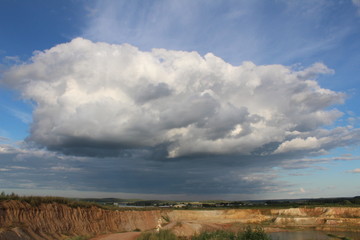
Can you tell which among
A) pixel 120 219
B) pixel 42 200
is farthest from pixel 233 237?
pixel 120 219

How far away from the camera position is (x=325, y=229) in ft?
236

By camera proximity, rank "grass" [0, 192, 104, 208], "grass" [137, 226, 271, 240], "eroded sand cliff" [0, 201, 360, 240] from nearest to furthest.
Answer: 1. "grass" [137, 226, 271, 240]
2. "eroded sand cliff" [0, 201, 360, 240]
3. "grass" [0, 192, 104, 208]

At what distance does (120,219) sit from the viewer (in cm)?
5353

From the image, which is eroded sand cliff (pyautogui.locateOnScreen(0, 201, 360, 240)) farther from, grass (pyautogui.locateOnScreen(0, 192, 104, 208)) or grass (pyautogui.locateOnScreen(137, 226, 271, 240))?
grass (pyautogui.locateOnScreen(137, 226, 271, 240))

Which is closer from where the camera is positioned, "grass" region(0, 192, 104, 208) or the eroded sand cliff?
the eroded sand cliff

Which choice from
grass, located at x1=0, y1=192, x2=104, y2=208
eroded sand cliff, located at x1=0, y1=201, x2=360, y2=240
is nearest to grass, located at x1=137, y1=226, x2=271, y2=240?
eroded sand cliff, located at x1=0, y1=201, x2=360, y2=240

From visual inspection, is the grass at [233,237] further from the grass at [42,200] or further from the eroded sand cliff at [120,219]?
the grass at [42,200]

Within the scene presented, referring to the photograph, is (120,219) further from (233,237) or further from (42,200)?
(233,237)

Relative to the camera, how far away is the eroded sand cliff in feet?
108

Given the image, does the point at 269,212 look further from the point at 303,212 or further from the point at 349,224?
the point at 349,224

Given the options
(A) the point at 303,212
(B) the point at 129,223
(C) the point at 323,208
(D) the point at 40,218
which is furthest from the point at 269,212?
(D) the point at 40,218

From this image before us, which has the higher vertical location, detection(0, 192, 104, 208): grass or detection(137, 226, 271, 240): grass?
detection(0, 192, 104, 208): grass

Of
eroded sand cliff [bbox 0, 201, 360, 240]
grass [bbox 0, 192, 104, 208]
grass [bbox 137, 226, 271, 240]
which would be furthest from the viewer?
grass [bbox 0, 192, 104, 208]

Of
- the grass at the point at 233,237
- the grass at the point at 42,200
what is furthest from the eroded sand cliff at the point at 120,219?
the grass at the point at 233,237
